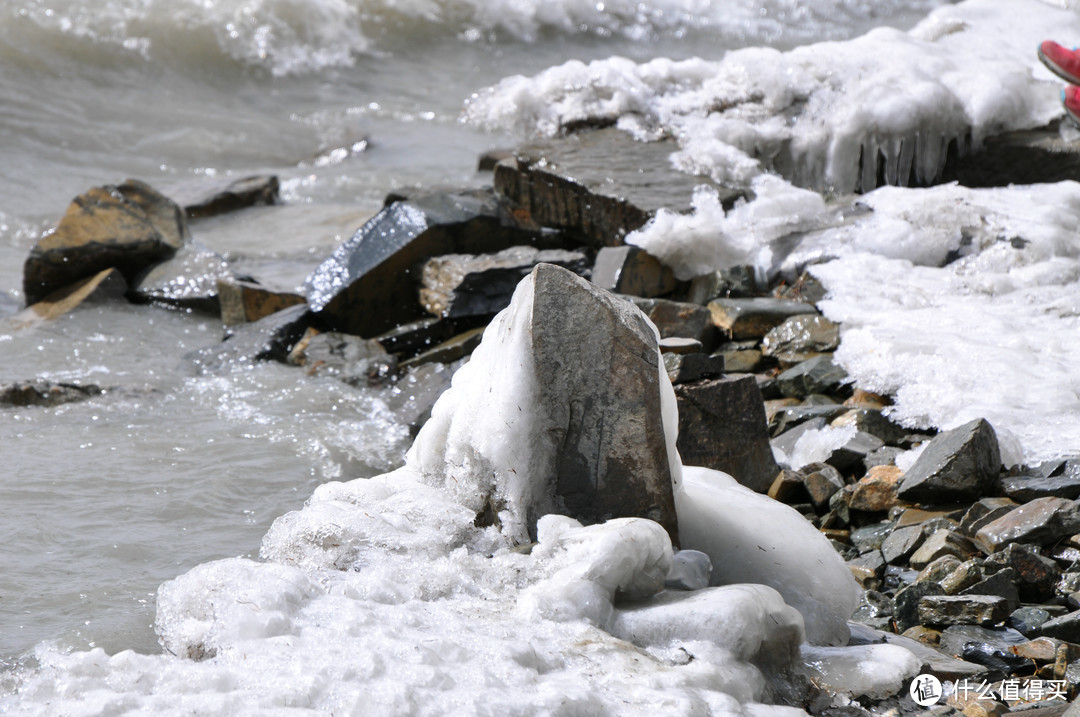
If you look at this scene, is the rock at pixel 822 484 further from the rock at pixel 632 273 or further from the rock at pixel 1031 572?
the rock at pixel 632 273

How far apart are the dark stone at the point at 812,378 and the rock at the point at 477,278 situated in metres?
1.36

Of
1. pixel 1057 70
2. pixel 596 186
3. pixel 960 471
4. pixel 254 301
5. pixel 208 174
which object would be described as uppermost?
pixel 1057 70

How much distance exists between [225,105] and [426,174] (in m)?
3.47

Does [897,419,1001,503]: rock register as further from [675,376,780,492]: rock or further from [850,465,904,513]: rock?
[675,376,780,492]: rock

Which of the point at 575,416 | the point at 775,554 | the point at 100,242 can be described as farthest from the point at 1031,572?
the point at 100,242

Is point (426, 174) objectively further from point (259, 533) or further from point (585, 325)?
point (585, 325)

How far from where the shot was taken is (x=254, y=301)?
Result: 530cm

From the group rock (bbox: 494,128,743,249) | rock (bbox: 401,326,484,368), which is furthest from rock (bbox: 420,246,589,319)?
rock (bbox: 494,128,743,249)

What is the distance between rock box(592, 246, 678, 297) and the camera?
4.79 metres

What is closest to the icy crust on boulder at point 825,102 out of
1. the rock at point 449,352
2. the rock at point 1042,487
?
the rock at point 449,352

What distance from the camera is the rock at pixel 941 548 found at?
2744 millimetres

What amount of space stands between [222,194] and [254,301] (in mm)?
2378

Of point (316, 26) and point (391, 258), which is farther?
point (316, 26)

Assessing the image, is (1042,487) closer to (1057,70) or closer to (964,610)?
(964,610)
